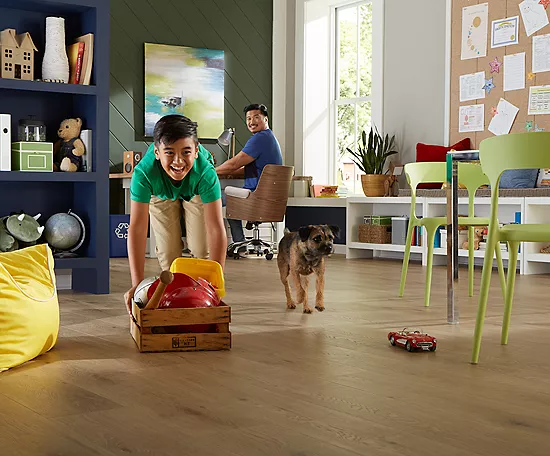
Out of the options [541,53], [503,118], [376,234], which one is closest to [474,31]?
[541,53]

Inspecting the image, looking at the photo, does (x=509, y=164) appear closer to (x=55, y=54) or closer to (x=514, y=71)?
(x=55, y=54)

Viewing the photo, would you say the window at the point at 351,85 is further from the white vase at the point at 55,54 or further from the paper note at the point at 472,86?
the white vase at the point at 55,54

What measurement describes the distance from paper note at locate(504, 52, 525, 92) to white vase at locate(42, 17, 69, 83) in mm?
3527

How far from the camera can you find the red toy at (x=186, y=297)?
8.18ft

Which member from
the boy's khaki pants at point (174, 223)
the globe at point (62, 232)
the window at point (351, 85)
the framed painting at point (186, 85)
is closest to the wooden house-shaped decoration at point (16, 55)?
the globe at point (62, 232)

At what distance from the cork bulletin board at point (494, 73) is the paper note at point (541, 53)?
1.1 inches

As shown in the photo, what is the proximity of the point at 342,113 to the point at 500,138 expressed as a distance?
5.80 meters

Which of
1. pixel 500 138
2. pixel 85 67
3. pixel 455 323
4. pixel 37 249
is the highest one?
pixel 85 67

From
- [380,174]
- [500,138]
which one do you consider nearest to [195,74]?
[380,174]

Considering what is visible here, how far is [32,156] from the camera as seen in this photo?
13.0 feet

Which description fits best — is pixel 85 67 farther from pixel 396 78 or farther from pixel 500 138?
pixel 396 78

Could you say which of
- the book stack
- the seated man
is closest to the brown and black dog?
the book stack

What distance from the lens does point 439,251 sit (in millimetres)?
6082

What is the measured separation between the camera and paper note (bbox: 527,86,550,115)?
19.2 feet
